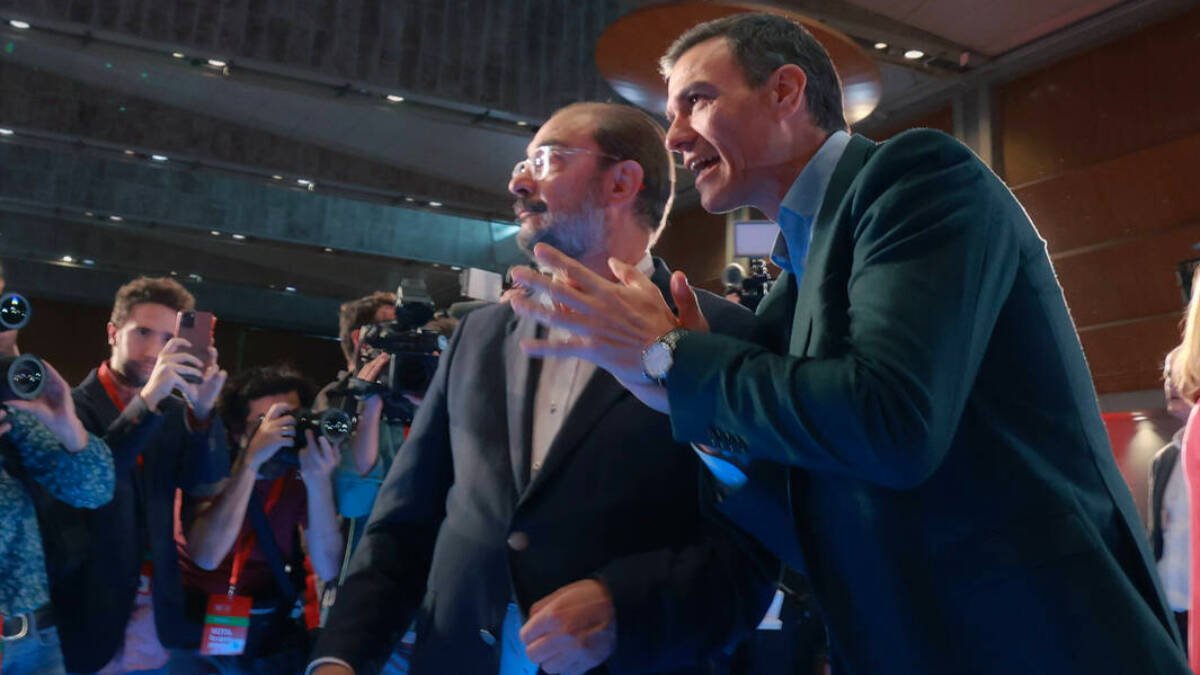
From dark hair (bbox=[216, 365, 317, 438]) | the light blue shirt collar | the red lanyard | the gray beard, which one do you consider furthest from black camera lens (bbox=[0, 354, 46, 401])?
the light blue shirt collar

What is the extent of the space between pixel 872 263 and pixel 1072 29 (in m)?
6.90

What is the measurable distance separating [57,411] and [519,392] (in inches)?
61.3

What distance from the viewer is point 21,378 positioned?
7.63 ft

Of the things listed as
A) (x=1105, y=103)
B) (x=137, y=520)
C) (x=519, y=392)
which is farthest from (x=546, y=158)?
(x=1105, y=103)

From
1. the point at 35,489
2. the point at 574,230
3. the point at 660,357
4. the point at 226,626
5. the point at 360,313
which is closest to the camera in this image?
the point at 660,357

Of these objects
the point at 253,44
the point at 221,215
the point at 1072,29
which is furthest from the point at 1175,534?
the point at 221,215

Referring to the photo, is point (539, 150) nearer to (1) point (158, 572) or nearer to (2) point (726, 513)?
(2) point (726, 513)

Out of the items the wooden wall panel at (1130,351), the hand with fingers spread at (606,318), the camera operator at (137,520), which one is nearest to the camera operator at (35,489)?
the camera operator at (137,520)

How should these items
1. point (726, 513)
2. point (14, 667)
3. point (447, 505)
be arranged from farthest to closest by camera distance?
point (14, 667), point (447, 505), point (726, 513)

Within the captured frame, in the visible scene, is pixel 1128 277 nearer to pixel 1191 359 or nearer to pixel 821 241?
pixel 1191 359

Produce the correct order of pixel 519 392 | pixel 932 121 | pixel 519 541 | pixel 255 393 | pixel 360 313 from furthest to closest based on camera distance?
pixel 932 121, pixel 360 313, pixel 255 393, pixel 519 392, pixel 519 541

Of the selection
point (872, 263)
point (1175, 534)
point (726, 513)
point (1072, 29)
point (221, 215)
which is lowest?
point (1175, 534)

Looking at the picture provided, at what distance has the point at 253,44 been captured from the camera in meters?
6.52

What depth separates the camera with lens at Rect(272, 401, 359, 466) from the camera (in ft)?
9.38
